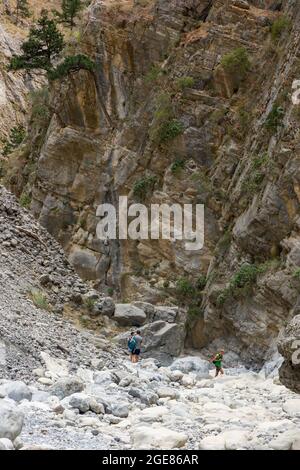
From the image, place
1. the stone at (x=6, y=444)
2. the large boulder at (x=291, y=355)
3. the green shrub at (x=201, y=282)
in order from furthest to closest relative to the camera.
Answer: the green shrub at (x=201, y=282)
the large boulder at (x=291, y=355)
the stone at (x=6, y=444)

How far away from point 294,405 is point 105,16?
21119 mm

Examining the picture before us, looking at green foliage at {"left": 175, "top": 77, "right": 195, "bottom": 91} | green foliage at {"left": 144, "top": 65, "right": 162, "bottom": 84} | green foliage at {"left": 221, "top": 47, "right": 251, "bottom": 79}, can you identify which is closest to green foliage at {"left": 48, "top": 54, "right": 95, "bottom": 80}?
green foliage at {"left": 144, "top": 65, "right": 162, "bottom": 84}

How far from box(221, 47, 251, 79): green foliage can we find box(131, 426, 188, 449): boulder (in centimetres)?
1760

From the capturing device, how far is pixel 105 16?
26.1m

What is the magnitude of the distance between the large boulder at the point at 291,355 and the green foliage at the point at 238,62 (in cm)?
1640

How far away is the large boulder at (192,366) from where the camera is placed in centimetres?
1367

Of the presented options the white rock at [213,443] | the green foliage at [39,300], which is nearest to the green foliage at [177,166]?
the green foliage at [39,300]

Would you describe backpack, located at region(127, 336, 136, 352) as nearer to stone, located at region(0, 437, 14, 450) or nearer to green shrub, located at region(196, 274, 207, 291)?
green shrub, located at region(196, 274, 207, 291)

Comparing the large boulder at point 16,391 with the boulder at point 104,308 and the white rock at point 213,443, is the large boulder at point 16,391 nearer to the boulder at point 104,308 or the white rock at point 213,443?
the white rock at point 213,443

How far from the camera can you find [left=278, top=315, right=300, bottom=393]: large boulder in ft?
22.2

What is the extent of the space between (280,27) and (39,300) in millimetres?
13605

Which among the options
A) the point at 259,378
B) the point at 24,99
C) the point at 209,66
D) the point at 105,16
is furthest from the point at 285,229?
the point at 24,99
